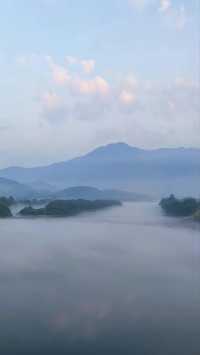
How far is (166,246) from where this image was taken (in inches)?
237

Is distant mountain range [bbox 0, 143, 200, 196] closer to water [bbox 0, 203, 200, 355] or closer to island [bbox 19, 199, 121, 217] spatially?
island [bbox 19, 199, 121, 217]

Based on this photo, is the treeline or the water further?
the treeline

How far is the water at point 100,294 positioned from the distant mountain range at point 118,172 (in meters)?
16.2

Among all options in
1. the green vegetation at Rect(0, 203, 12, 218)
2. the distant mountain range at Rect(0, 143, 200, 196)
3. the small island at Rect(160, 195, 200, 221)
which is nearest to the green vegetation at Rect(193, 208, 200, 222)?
the small island at Rect(160, 195, 200, 221)

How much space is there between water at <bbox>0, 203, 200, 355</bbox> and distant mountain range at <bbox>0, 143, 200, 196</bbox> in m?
16.2

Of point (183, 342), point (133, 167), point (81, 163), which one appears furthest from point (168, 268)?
point (81, 163)

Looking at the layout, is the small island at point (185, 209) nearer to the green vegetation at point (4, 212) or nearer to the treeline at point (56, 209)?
the treeline at point (56, 209)

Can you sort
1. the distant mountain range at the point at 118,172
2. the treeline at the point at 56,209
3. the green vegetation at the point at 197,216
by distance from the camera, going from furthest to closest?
the distant mountain range at the point at 118,172 → the treeline at the point at 56,209 → the green vegetation at the point at 197,216

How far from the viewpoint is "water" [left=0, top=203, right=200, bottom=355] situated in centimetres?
266

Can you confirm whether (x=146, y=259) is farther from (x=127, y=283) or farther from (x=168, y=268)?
(x=127, y=283)

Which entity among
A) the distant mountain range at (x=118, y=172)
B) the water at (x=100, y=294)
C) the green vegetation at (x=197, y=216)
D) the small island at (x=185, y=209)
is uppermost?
the distant mountain range at (x=118, y=172)


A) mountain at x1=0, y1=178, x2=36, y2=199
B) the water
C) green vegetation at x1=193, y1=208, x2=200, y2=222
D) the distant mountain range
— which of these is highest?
A: the distant mountain range

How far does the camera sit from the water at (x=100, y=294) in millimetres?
2656

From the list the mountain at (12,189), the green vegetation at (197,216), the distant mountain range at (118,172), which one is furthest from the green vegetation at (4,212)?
the distant mountain range at (118,172)
